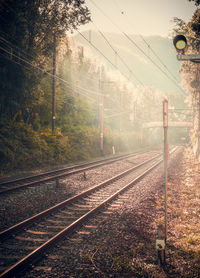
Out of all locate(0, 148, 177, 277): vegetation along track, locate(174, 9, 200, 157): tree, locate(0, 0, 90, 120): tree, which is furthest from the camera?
locate(0, 0, 90, 120): tree

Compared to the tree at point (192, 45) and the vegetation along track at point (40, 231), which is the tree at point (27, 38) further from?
the vegetation along track at point (40, 231)

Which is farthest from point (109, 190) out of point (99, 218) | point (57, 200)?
point (99, 218)

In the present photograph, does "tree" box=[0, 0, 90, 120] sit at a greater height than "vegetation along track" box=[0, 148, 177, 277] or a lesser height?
greater

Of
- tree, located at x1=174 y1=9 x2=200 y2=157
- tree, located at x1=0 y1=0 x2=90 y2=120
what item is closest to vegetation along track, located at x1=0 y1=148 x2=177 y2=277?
tree, located at x1=174 y1=9 x2=200 y2=157

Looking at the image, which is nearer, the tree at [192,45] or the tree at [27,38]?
the tree at [192,45]

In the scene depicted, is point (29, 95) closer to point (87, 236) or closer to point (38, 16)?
point (38, 16)

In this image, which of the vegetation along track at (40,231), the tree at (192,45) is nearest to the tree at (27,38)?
the tree at (192,45)

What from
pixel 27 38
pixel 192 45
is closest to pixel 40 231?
pixel 27 38

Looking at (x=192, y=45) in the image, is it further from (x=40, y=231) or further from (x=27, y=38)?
(x=40, y=231)

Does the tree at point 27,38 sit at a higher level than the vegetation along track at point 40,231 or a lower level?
higher

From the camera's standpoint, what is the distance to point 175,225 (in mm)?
6500

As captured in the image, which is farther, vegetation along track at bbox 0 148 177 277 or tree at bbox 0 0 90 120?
tree at bbox 0 0 90 120

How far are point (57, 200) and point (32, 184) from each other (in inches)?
113

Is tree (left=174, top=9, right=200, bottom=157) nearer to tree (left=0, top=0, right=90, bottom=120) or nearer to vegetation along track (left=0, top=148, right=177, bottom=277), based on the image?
vegetation along track (left=0, top=148, right=177, bottom=277)
